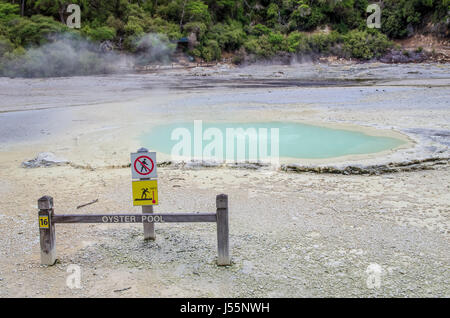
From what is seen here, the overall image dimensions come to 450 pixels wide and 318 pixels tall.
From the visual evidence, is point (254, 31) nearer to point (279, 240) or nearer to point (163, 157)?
point (163, 157)

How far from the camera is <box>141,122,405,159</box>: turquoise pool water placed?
9164 millimetres

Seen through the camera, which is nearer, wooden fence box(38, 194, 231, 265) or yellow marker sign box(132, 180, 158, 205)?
wooden fence box(38, 194, 231, 265)

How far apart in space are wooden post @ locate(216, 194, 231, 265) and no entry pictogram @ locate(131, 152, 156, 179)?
0.84 metres

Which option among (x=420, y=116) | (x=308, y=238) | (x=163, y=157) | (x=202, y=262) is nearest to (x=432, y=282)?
(x=308, y=238)

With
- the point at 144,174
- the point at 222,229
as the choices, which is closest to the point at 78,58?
the point at 144,174

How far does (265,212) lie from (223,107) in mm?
10586

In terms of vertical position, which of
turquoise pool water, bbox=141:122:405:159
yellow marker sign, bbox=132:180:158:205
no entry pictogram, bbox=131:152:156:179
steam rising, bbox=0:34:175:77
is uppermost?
steam rising, bbox=0:34:175:77

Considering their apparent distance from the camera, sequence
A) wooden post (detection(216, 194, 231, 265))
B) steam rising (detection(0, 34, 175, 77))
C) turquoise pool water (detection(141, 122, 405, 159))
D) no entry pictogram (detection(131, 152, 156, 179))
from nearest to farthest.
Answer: wooden post (detection(216, 194, 231, 265)) → no entry pictogram (detection(131, 152, 156, 179)) → turquoise pool water (detection(141, 122, 405, 159)) → steam rising (detection(0, 34, 175, 77))

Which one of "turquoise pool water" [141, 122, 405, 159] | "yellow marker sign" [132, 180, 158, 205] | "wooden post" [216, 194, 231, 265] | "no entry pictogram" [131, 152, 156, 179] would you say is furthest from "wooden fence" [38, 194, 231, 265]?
"turquoise pool water" [141, 122, 405, 159]

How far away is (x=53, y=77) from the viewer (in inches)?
1159

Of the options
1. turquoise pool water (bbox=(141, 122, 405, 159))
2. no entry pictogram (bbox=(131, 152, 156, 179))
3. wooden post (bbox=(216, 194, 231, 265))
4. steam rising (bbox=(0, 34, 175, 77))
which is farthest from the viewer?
steam rising (bbox=(0, 34, 175, 77))

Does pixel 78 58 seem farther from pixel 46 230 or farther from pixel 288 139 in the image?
pixel 46 230

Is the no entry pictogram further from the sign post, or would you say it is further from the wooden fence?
the wooden fence

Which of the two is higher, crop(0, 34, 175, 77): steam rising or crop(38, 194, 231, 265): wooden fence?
crop(0, 34, 175, 77): steam rising
